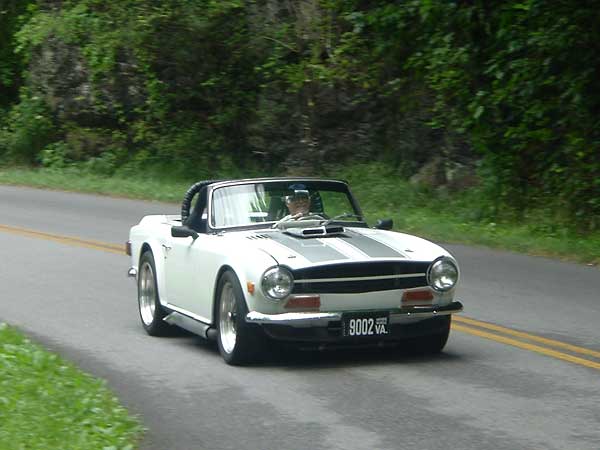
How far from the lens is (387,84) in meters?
25.6

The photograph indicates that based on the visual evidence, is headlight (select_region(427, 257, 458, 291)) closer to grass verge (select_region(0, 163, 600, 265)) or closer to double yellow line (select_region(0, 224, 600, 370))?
double yellow line (select_region(0, 224, 600, 370))

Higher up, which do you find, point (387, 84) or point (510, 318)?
point (387, 84)

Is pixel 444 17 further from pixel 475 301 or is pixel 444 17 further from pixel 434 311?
pixel 434 311

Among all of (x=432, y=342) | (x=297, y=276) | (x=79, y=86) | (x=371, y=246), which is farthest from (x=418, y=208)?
(x=297, y=276)

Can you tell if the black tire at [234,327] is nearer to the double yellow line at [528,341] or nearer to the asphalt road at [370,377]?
the asphalt road at [370,377]

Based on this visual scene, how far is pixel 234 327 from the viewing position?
374 inches

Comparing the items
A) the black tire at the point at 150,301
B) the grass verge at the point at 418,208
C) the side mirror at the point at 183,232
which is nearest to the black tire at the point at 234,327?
the side mirror at the point at 183,232

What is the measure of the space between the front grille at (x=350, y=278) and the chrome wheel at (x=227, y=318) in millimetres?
697

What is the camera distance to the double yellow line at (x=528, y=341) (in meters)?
9.54

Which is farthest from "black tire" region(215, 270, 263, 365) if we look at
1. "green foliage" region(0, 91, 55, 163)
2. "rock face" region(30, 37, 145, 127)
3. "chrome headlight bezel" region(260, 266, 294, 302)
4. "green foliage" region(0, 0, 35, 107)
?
"green foliage" region(0, 0, 35, 107)

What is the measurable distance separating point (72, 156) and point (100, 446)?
2669 centimetres

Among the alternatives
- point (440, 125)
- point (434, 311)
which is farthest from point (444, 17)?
point (434, 311)

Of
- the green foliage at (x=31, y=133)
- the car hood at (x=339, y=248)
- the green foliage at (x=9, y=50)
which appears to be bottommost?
A: the green foliage at (x=31, y=133)

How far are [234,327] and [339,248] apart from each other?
3.24ft
